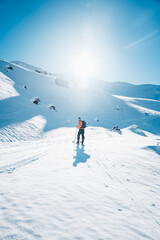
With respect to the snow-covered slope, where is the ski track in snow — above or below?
below

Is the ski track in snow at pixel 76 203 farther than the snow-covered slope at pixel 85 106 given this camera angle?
No

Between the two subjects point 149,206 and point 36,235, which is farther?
point 149,206

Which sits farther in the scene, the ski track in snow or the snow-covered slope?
the snow-covered slope

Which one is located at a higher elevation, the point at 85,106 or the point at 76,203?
the point at 85,106

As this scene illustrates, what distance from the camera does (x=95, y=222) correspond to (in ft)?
8.05

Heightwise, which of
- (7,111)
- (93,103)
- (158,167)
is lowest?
(158,167)

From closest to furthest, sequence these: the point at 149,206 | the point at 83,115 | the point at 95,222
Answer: the point at 95,222 → the point at 149,206 → the point at 83,115

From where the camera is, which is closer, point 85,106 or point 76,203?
point 76,203

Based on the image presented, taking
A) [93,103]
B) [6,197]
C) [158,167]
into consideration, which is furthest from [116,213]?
[93,103]

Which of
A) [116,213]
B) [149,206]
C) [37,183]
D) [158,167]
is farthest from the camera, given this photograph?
[158,167]

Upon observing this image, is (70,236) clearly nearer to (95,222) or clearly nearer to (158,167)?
(95,222)

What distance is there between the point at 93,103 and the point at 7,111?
2615 centimetres

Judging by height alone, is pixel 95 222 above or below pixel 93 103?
below

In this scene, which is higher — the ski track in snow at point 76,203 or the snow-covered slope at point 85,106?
the snow-covered slope at point 85,106
